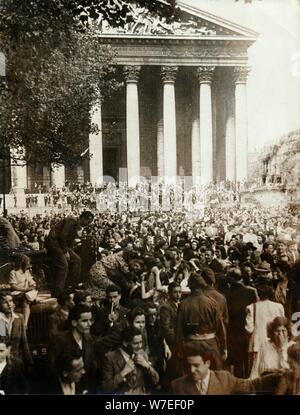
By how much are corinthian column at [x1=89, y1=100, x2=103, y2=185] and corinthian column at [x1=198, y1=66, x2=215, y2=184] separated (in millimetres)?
898

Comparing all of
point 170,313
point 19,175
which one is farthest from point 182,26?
point 170,313

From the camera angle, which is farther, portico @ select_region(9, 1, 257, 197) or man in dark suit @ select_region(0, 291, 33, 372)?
portico @ select_region(9, 1, 257, 197)

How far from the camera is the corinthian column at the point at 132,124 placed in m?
4.88

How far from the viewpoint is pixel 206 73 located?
4.98 metres

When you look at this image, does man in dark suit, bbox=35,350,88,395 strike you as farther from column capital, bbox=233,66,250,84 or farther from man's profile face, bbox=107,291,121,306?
column capital, bbox=233,66,250,84

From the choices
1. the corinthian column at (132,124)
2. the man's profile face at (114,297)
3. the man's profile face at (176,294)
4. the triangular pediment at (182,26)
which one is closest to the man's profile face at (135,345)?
the man's profile face at (114,297)

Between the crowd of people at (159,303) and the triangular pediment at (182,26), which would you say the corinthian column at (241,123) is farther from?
the crowd of people at (159,303)

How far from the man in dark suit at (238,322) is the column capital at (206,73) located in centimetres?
168

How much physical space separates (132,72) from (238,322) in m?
2.31

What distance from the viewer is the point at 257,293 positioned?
15.2 feet

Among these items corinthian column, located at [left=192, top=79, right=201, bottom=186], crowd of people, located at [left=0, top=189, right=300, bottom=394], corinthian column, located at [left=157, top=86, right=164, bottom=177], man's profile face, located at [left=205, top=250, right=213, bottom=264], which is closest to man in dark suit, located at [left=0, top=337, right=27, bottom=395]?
crowd of people, located at [left=0, top=189, right=300, bottom=394]

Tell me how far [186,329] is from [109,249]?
898 mm

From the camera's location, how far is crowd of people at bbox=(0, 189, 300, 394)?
4383mm

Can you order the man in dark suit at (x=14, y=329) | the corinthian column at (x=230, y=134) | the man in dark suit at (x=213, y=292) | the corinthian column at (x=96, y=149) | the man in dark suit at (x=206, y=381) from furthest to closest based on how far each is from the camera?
the corinthian column at (x=230, y=134), the corinthian column at (x=96, y=149), the man in dark suit at (x=213, y=292), the man in dark suit at (x=14, y=329), the man in dark suit at (x=206, y=381)
